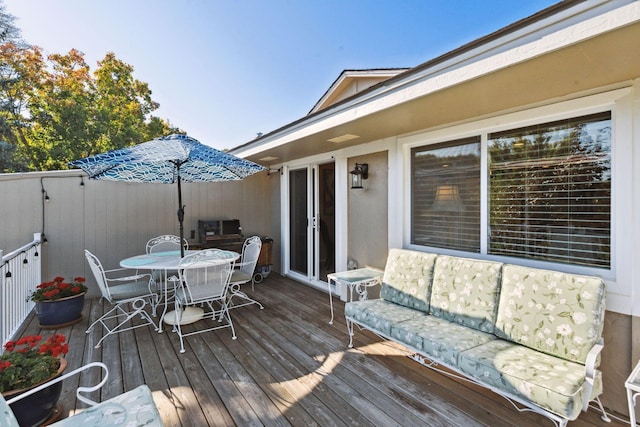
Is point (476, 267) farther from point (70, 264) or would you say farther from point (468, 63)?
point (70, 264)

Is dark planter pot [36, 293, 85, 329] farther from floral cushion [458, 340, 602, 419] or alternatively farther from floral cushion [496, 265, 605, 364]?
floral cushion [496, 265, 605, 364]

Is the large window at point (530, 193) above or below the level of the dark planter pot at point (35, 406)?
above

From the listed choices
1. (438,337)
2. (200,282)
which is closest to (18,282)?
(200,282)

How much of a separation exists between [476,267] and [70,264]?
5.75m

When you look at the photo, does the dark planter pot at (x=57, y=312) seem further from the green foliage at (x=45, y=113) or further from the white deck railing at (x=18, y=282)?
the green foliage at (x=45, y=113)

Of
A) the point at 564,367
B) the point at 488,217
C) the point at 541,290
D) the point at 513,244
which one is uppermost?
the point at 488,217

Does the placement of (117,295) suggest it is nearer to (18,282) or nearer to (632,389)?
(18,282)

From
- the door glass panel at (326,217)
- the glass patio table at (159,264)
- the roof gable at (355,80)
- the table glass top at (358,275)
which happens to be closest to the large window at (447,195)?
the table glass top at (358,275)

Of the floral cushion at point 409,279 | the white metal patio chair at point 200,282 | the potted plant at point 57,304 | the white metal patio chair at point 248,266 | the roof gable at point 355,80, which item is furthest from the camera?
the roof gable at point 355,80

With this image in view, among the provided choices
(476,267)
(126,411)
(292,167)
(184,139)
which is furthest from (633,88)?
(292,167)

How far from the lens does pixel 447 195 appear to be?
11.0 feet

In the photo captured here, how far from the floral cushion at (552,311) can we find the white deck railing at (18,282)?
4349mm

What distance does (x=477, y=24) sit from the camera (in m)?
6.38

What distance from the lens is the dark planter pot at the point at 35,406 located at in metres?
1.83
